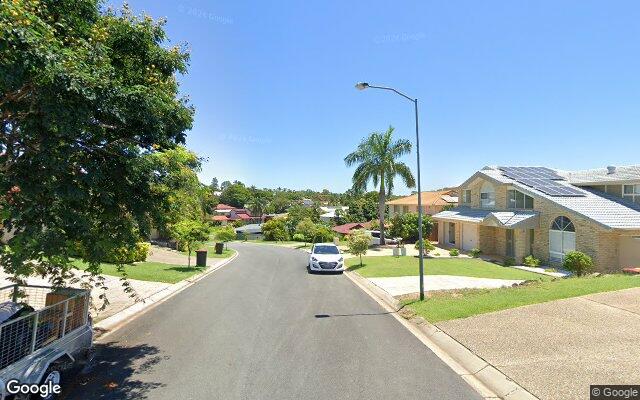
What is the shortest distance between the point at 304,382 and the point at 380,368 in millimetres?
1553

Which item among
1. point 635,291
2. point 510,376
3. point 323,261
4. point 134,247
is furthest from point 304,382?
point 323,261

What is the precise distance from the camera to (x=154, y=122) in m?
6.40

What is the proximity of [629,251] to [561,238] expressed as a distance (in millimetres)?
3345

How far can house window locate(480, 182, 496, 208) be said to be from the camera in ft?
103

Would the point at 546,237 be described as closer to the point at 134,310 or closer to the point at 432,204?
the point at 432,204

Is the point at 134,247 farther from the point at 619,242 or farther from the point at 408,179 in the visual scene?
the point at 408,179

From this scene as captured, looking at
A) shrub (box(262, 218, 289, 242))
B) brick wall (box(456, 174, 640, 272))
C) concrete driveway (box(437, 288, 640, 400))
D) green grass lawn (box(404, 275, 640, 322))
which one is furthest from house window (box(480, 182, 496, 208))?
shrub (box(262, 218, 289, 242))

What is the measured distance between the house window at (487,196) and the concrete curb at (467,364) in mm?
22311

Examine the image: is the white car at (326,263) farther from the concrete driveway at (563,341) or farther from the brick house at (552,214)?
the concrete driveway at (563,341)

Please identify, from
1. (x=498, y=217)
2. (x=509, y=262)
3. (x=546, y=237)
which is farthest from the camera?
(x=498, y=217)

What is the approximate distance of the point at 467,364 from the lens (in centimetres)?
788

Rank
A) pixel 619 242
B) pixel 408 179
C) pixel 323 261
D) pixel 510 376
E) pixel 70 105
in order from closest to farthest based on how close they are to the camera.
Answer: pixel 70 105
pixel 510 376
pixel 619 242
pixel 323 261
pixel 408 179

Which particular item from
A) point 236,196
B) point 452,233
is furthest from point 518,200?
point 236,196

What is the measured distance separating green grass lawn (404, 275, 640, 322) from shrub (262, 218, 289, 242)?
47.0m
